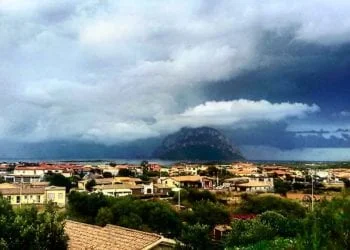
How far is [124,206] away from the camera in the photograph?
51.2 m

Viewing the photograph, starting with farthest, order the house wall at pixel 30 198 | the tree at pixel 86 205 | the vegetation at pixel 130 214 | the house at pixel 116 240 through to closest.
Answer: the house wall at pixel 30 198, the tree at pixel 86 205, the vegetation at pixel 130 214, the house at pixel 116 240

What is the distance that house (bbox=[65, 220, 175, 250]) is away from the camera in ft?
79.0

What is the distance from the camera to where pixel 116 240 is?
25078 millimetres

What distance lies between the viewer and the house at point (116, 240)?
24.1 metres

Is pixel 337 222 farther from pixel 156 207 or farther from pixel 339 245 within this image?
pixel 156 207

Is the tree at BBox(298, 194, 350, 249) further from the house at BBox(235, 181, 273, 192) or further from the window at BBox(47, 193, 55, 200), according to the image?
the house at BBox(235, 181, 273, 192)

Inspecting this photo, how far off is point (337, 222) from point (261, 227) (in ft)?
67.9

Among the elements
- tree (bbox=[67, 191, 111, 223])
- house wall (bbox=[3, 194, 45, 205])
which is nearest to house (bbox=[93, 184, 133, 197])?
house wall (bbox=[3, 194, 45, 205])

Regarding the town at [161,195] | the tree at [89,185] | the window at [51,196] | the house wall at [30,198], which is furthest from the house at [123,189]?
the window at [51,196]

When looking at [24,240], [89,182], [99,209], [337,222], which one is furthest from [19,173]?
[337,222]

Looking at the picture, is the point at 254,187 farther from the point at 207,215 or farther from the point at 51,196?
the point at 207,215

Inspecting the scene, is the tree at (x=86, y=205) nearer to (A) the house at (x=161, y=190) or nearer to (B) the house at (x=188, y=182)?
(A) the house at (x=161, y=190)

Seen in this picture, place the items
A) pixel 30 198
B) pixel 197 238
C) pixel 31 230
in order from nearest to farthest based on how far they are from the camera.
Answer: pixel 31 230 < pixel 197 238 < pixel 30 198

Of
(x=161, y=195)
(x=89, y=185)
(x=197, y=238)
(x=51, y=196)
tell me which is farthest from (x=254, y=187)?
(x=197, y=238)
